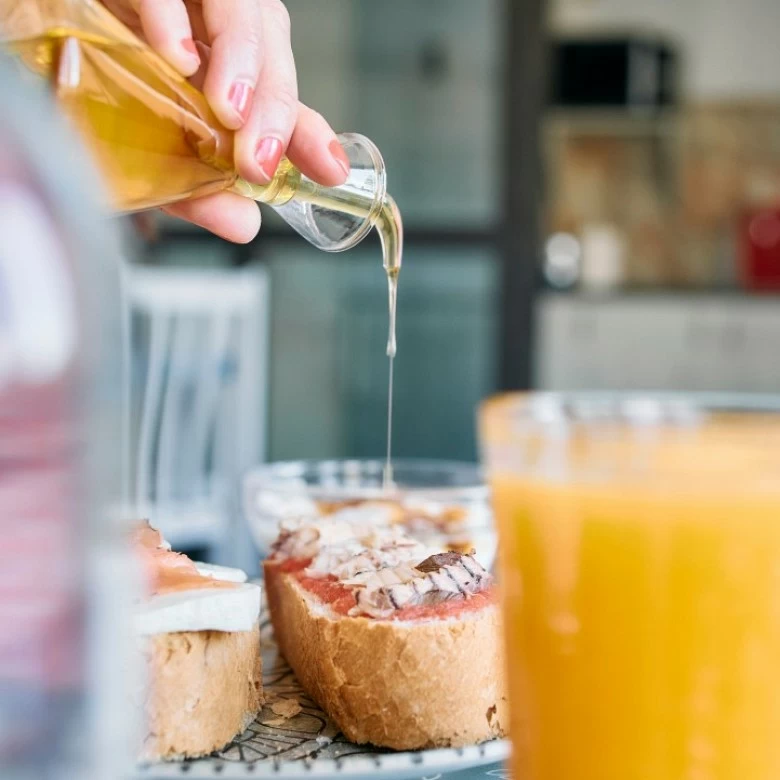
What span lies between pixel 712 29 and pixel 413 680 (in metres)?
4.46

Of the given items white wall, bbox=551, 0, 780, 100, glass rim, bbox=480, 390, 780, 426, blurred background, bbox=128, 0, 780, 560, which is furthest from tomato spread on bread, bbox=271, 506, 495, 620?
white wall, bbox=551, 0, 780, 100

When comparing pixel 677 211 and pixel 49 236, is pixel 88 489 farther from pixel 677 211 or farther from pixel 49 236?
pixel 677 211

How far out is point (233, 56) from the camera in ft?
2.14

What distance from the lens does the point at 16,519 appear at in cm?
25

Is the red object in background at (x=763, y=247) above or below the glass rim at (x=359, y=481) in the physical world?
above

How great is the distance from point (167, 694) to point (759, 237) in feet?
14.8

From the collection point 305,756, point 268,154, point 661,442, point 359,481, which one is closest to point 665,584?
point 661,442

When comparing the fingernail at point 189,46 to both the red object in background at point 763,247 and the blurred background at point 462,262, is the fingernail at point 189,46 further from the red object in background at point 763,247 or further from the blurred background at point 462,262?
the red object in background at point 763,247

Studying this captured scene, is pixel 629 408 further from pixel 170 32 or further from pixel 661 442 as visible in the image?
pixel 170 32

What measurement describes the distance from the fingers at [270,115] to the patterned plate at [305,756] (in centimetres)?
31

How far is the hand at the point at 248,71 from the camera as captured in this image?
63cm

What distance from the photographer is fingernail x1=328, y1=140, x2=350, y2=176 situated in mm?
699

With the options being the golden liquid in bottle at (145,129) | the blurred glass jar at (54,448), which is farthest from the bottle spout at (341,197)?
the blurred glass jar at (54,448)

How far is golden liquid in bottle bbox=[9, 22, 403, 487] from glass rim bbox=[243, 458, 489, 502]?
180 millimetres
